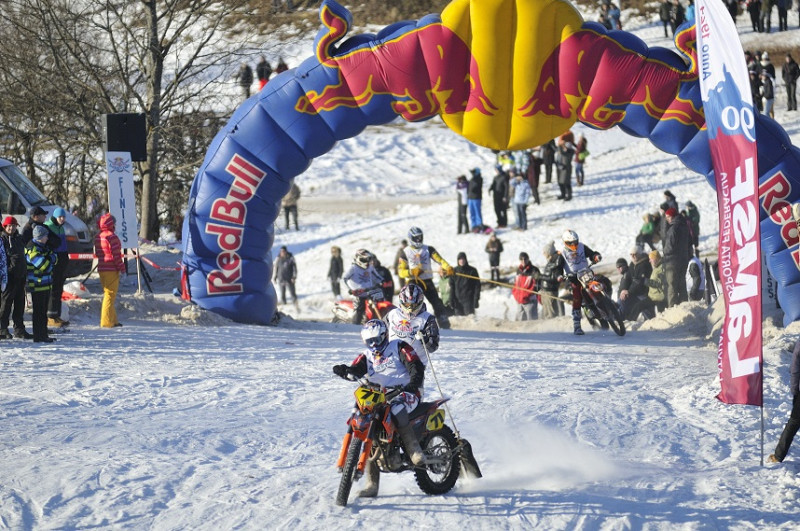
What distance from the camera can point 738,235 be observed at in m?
9.03

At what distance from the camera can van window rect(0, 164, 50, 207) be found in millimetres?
17016

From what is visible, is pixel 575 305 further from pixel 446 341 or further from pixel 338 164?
pixel 338 164

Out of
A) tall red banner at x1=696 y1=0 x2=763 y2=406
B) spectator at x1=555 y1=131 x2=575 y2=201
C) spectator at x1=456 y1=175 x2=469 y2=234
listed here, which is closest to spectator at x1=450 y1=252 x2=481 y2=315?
spectator at x1=456 y1=175 x2=469 y2=234

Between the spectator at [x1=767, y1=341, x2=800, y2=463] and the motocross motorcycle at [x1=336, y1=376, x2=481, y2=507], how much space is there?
268 centimetres

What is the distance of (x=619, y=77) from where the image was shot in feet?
48.5

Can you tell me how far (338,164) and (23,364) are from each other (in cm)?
2374

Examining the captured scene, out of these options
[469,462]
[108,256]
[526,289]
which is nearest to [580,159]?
[526,289]

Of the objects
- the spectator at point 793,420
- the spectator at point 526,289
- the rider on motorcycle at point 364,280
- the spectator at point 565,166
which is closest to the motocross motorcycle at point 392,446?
the spectator at point 793,420

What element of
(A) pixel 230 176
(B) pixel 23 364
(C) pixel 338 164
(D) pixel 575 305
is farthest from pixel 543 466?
(C) pixel 338 164

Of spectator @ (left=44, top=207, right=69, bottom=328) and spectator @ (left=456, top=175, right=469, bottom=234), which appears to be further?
spectator @ (left=456, top=175, right=469, bottom=234)

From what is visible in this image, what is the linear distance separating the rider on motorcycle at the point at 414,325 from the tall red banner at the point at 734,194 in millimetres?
2566

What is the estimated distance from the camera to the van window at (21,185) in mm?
17016

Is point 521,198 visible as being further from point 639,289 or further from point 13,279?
point 13,279

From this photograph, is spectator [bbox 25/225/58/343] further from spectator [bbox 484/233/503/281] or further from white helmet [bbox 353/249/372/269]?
spectator [bbox 484/233/503/281]
